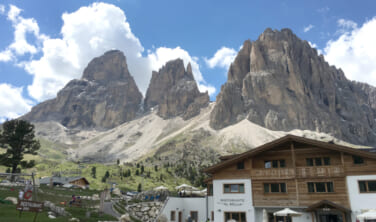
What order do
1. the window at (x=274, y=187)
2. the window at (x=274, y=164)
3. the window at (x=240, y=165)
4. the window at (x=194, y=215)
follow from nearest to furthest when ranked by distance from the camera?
the window at (x=274, y=187) < the window at (x=274, y=164) < the window at (x=240, y=165) < the window at (x=194, y=215)

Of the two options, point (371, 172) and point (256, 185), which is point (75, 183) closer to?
point (256, 185)

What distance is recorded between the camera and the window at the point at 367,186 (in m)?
27.2

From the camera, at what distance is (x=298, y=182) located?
3005 centimetres

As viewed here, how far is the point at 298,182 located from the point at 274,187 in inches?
99.9

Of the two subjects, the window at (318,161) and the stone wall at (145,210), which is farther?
the stone wall at (145,210)

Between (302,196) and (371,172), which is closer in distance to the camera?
(371,172)

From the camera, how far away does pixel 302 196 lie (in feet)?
96.9

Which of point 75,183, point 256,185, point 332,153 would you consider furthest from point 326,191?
point 75,183

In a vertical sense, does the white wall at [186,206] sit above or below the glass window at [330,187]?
below


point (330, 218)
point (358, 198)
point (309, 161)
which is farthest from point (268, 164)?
point (358, 198)

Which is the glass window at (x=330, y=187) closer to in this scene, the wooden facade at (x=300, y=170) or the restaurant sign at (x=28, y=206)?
the wooden facade at (x=300, y=170)

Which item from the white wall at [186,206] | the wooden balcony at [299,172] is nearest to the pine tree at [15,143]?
the white wall at [186,206]

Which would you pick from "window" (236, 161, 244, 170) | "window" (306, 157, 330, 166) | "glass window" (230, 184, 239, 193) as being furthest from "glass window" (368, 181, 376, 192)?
"glass window" (230, 184, 239, 193)

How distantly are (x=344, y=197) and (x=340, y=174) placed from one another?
2185 mm
